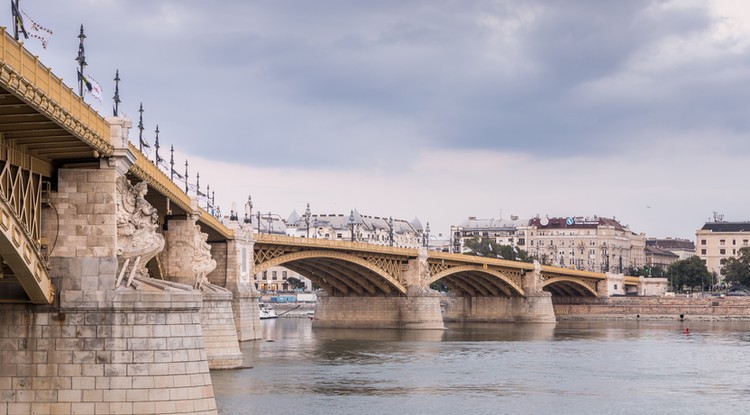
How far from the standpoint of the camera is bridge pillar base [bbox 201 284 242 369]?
222ft

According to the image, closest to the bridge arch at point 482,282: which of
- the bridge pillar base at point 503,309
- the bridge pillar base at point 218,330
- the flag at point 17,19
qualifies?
the bridge pillar base at point 503,309

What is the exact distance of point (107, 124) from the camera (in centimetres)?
4012

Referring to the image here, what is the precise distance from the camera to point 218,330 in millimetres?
68125

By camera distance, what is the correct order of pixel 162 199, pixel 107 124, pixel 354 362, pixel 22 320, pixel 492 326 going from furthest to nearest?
pixel 492 326 < pixel 354 362 < pixel 162 199 < pixel 107 124 < pixel 22 320

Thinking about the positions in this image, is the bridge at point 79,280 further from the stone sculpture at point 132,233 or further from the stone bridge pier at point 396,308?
the stone bridge pier at point 396,308

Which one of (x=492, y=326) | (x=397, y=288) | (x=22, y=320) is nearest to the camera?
(x=22, y=320)

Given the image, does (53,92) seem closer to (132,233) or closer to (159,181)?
(132,233)

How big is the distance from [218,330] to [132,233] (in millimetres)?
27964

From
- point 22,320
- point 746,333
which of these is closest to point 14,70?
point 22,320

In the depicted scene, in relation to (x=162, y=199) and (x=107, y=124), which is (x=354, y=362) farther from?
(x=107, y=124)

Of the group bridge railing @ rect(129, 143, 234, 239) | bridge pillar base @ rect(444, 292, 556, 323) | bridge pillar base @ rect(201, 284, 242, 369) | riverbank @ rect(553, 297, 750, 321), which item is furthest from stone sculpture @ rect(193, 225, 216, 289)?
riverbank @ rect(553, 297, 750, 321)

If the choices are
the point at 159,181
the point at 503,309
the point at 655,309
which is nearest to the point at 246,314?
the point at 159,181

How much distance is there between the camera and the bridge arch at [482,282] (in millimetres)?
145375

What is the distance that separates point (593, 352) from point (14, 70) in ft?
242
